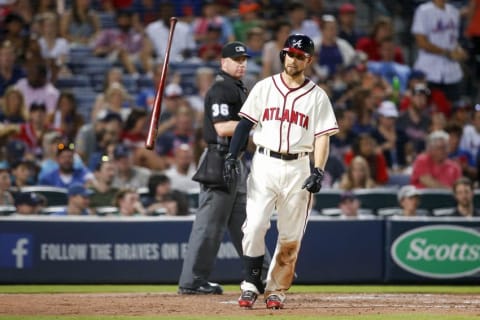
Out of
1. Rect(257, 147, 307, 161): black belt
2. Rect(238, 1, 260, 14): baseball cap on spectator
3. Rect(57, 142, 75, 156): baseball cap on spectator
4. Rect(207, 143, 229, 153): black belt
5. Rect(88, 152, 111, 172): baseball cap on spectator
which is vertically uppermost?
Rect(238, 1, 260, 14): baseball cap on spectator

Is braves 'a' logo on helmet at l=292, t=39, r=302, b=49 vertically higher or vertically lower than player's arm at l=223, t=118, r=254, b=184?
higher

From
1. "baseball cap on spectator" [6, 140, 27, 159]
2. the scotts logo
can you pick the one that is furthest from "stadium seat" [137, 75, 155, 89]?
the scotts logo

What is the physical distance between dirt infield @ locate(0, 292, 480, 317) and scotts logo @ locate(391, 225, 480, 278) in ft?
4.15

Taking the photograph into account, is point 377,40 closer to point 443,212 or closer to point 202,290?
point 443,212

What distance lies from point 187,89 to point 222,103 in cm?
640

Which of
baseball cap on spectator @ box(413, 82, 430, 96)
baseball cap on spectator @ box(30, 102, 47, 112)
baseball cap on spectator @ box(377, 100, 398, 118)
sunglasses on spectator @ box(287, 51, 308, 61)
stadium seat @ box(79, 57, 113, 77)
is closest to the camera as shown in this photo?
sunglasses on spectator @ box(287, 51, 308, 61)

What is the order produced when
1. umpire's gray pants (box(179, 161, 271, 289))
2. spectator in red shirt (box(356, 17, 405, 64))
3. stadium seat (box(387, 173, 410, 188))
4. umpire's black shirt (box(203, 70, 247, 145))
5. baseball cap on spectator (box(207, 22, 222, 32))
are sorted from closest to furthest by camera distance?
umpire's black shirt (box(203, 70, 247, 145)) < umpire's gray pants (box(179, 161, 271, 289)) < stadium seat (box(387, 173, 410, 188)) < baseball cap on spectator (box(207, 22, 222, 32)) < spectator in red shirt (box(356, 17, 405, 64))

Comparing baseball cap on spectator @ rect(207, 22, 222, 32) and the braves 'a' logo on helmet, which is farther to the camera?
baseball cap on spectator @ rect(207, 22, 222, 32)

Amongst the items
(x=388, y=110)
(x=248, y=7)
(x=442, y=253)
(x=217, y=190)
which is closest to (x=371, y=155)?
(x=388, y=110)

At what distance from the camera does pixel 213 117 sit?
8375 millimetres

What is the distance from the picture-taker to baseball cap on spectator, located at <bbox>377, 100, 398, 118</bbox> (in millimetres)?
13586

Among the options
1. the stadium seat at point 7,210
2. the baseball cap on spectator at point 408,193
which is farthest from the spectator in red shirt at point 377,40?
the stadium seat at point 7,210

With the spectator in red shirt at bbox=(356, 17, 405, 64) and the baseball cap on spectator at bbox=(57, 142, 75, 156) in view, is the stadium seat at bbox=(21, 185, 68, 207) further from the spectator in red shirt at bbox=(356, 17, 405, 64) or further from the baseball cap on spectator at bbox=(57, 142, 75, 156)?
the spectator in red shirt at bbox=(356, 17, 405, 64)

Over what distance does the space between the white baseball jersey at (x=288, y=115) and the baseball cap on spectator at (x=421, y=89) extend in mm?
7277
